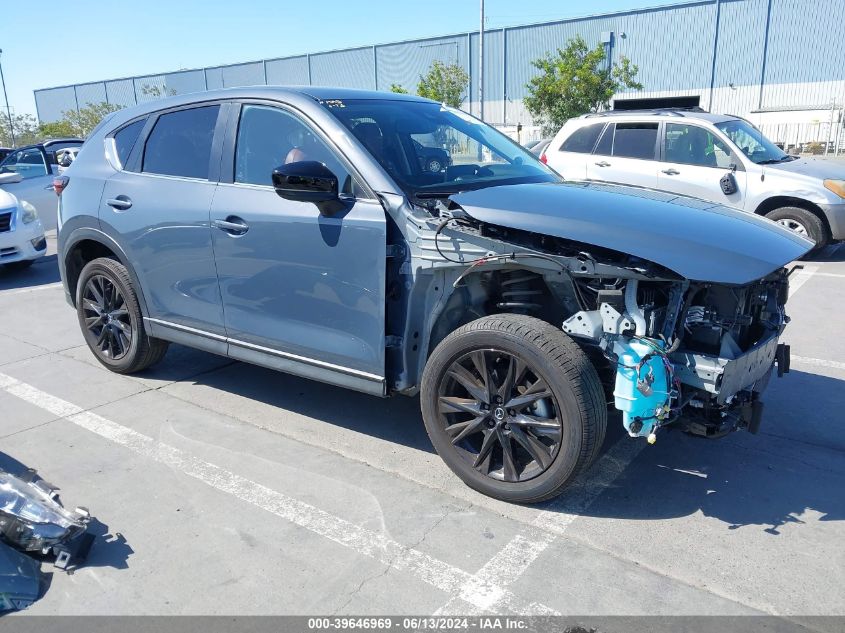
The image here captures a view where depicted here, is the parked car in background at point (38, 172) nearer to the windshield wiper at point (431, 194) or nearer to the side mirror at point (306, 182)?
the side mirror at point (306, 182)

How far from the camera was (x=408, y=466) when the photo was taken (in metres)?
3.80

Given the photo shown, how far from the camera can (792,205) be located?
9.00 meters

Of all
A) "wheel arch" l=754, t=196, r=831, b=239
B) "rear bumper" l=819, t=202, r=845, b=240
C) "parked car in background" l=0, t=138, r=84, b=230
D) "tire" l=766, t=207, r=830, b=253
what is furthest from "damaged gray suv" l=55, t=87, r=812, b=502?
"parked car in background" l=0, t=138, r=84, b=230

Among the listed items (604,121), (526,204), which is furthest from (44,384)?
(604,121)

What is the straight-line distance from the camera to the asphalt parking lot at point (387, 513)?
8.95ft

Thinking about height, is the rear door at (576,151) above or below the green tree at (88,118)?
below

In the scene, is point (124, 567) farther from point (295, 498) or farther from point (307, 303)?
point (307, 303)

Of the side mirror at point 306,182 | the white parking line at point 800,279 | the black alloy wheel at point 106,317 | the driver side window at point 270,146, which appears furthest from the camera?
the white parking line at point 800,279

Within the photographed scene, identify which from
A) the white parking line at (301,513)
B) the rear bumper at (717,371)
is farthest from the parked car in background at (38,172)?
the rear bumper at (717,371)

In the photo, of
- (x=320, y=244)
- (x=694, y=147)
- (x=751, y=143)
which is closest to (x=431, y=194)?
(x=320, y=244)

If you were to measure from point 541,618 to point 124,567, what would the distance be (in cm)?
176

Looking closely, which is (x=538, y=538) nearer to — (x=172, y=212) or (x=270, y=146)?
(x=270, y=146)

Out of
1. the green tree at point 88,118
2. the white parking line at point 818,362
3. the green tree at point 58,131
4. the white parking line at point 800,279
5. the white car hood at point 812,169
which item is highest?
the green tree at point 88,118

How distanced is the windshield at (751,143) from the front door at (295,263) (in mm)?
7248
